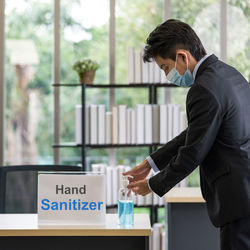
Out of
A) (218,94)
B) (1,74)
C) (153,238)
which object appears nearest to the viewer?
(218,94)

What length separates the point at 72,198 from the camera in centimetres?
219

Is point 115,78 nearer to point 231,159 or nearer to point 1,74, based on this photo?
point 1,74

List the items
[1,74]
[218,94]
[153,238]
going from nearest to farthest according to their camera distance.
Result: [218,94], [153,238], [1,74]

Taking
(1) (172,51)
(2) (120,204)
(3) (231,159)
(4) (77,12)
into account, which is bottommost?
(2) (120,204)

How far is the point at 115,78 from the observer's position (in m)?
4.59

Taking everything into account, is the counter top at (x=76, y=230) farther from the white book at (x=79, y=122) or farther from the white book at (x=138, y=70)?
the white book at (x=138, y=70)

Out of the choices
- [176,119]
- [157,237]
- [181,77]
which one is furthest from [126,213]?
[176,119]

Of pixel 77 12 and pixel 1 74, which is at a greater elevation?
pixel 77 12

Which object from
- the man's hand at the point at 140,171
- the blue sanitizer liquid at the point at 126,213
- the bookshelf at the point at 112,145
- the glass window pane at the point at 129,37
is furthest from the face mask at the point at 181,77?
the glass window pane at the point at 129,37

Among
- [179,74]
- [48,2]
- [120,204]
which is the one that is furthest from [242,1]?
[120,204]

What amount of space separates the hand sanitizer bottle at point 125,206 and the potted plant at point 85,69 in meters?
2.15

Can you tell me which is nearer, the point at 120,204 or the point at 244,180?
the point at 244,180

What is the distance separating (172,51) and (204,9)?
8.71ft

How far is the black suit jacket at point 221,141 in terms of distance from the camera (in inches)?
76.3
